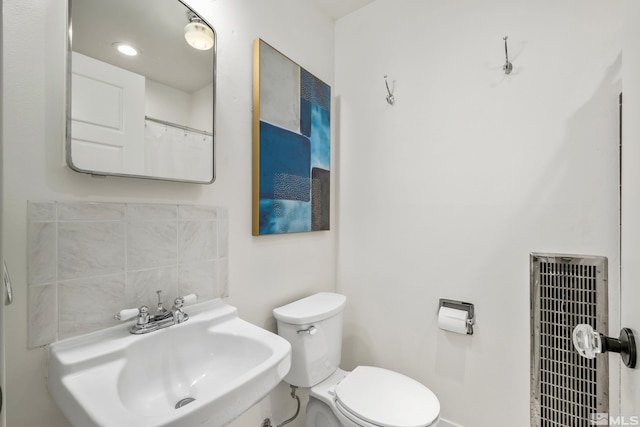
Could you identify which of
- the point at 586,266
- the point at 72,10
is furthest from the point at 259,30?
the point at 586,266

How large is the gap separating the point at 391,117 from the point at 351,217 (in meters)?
0.66

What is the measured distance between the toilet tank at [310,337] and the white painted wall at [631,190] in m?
1.02

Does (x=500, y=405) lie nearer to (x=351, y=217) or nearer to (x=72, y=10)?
(x=351, y=217)

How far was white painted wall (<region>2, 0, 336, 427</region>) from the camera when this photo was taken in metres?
0.76

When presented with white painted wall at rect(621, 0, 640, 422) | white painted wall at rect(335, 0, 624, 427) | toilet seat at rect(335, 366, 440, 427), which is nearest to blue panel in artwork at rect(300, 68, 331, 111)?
white painted wall at rect(335, 0, 624, 427)

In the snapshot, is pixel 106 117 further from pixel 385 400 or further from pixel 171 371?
pixel 385 400

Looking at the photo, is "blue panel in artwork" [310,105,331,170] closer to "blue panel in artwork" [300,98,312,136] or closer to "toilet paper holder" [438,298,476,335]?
"blue panel in artwork" [300,98,312,136]

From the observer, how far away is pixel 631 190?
57 cm

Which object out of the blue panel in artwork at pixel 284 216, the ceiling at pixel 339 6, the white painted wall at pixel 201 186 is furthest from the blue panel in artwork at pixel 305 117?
the ceiling at pixel 339 6

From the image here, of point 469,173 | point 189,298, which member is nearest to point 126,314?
point 189,298

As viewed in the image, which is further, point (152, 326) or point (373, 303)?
point (373, 303)

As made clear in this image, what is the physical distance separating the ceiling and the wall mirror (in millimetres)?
970

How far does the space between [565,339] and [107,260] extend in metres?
1.80

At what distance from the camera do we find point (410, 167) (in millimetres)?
1658
